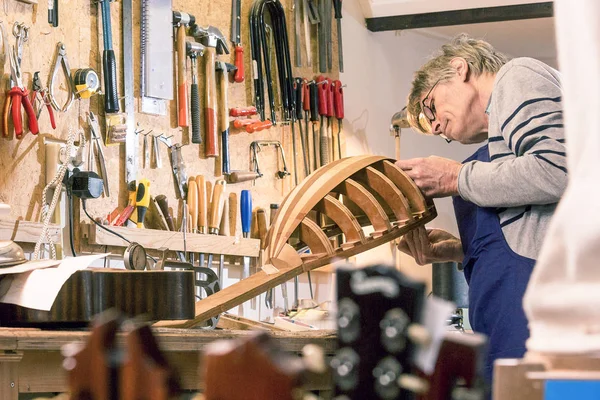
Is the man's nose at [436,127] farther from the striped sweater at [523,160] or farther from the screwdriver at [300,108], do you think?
the screwdriver at [300,108]

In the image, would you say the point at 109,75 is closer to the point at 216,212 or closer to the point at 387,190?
the point at 216,212

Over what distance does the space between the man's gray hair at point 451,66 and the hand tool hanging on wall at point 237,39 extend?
160cm

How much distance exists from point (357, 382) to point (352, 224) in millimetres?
1808

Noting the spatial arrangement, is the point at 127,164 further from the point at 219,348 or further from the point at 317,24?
the point at 219,348

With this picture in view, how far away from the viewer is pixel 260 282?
2256 mm

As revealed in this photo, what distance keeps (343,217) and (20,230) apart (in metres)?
1.36

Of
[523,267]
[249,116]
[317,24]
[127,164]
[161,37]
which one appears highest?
[317,24]

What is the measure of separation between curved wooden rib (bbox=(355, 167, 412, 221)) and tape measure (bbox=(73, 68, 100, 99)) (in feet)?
4.95

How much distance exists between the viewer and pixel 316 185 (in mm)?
2461

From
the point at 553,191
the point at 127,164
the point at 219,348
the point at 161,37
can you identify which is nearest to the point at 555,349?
the point at 219,348

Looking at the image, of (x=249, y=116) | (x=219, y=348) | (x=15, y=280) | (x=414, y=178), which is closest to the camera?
(x=219, y=348)

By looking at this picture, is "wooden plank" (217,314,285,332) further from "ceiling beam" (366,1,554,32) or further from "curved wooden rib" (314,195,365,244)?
"ceiling beam" (366,1,554,32)

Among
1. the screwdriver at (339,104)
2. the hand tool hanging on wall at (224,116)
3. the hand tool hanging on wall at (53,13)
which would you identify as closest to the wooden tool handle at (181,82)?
the hand tool hanging on wall at (224,116)

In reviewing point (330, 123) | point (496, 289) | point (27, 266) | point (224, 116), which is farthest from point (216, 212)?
point (27, 266)
